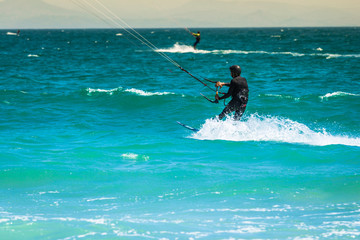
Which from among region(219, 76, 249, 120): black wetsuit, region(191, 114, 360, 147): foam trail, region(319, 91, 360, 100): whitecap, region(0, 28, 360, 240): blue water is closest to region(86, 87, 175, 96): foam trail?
region(0, 28, 360, 240): blue water

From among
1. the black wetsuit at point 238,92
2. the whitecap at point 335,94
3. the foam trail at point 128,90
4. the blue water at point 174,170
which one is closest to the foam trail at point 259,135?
the blue water at point 174,170

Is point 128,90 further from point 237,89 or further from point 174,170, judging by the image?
point 174,170

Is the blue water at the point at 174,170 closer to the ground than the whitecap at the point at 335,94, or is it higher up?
closer to the ground

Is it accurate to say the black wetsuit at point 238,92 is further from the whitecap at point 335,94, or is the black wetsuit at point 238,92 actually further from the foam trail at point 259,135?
the whitecap at point 335,94

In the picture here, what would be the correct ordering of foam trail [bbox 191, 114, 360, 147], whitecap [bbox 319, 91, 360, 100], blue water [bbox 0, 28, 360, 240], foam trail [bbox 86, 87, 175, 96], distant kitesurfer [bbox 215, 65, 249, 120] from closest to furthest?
blue water [bbox 0, 28, 360, 240]
distant kitesurfer [bbox 215, 65, 249, 120]
foam trail [bbox 191, 114, 360, 147]
whitecap [bbox 319, 91, 360, 100]
foam trail [bbox 86, 87, 175, 96]

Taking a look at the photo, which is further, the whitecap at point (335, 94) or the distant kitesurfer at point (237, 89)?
the whitecap at point (335, 94)

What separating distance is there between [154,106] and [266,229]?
13342mm

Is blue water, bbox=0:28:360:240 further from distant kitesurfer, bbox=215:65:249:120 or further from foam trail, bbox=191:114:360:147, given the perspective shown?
distant kitesurfer, bbox=215:65:249:120

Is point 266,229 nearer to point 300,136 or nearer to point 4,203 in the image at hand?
point 4,203

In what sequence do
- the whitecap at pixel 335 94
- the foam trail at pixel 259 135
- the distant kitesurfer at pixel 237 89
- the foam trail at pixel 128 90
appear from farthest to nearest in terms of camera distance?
the foam trail at pixel 128 90, the whitecap at pixel 335 94, the foam trail at pixel 259 135, the distant kitesurfer at pixel 237 89

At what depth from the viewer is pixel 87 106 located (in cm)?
1911

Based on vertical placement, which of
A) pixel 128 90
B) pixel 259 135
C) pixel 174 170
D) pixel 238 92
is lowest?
pixel 174 170

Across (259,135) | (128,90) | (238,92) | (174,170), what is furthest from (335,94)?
(174,170)

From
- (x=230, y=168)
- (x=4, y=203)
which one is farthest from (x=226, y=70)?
(x=4, y=203)
